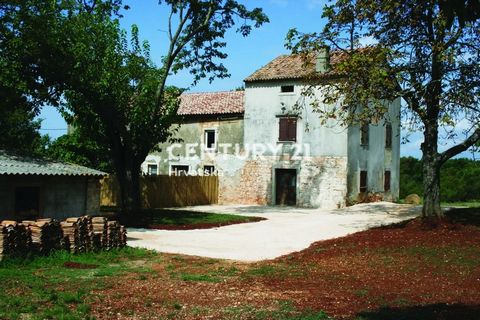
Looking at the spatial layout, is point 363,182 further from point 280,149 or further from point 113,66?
point 113,66

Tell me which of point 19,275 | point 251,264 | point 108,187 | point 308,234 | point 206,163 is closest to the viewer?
point 19,275

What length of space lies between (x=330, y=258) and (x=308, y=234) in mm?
5317

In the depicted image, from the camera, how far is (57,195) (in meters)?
18.9

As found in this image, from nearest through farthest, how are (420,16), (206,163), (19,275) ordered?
(19,275) < (420,16) < (206,163)

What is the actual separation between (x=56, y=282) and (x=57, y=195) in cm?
989

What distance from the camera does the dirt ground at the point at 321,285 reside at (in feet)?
25.0

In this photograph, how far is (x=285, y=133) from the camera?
30953mm

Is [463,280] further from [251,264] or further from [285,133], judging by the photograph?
[285,133]

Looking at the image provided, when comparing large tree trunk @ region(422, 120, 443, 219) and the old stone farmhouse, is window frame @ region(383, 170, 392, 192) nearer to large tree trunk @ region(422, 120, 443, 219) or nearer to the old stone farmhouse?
the old stone farmhouse

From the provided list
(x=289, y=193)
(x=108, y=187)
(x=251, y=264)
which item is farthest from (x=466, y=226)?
(x=108, y=187)

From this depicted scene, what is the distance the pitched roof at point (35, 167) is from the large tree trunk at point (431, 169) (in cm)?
1106

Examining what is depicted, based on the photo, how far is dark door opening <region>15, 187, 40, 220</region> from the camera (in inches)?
689

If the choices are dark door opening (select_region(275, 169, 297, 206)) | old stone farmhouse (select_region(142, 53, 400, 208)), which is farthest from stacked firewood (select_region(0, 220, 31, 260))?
dark door opening (select_region(275, 169, 297, 206))

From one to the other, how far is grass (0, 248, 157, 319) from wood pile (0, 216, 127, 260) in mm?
278
